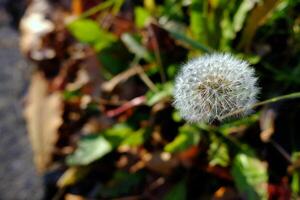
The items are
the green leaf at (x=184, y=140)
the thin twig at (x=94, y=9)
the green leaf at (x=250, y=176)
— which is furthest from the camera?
the thin twig at (x=94, y=9)

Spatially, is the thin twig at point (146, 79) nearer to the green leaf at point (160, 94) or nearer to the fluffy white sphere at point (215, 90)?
the green leaf at point (160, 94)

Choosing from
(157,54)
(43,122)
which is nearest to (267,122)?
(157,54)

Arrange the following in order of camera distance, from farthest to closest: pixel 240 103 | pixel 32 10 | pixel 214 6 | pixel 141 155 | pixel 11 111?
pixel 32 10
pixel 11 111
pixel 141 155
pixel 214 6
pixel 240 103

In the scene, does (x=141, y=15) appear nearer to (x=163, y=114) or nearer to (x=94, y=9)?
(x=94, y=9)

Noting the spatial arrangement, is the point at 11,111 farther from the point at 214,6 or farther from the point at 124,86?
the point at 214,6

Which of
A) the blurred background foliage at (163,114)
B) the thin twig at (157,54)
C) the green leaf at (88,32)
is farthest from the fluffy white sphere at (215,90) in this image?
the green leaf at (88,32)

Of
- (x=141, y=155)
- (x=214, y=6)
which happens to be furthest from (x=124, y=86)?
(x=214, y=6)
